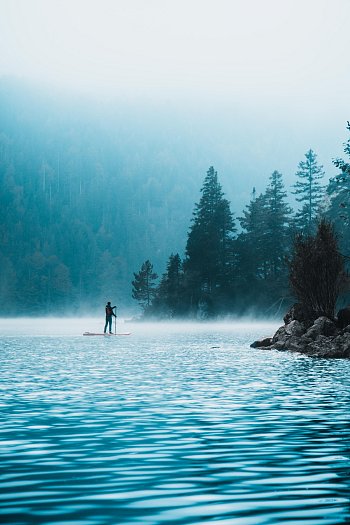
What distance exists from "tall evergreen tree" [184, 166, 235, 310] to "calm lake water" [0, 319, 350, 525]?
98.2m

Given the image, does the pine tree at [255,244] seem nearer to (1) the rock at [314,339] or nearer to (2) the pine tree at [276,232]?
(2) the pine tree at [276,232]

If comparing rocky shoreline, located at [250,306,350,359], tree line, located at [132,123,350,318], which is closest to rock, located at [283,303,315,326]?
rocky shoreline, located at [250,306,350,359]

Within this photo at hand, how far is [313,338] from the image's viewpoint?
4103cm

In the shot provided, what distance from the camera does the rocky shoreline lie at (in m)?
36.6

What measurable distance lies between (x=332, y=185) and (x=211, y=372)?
315 feet

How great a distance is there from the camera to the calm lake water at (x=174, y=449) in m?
8.52

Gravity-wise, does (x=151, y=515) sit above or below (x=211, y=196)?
below

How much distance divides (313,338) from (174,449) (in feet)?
96.9

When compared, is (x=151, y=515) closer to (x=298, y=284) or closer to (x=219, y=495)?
(x=219, y=495)

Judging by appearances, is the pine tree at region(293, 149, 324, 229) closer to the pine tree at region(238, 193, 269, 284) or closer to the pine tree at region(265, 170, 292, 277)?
the pine tree at region(265, 170, 292, 277)

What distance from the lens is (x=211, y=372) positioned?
86.5 ft

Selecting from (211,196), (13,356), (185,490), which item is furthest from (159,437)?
(211,196)

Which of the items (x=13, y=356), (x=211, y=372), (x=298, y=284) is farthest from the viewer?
(x=298, y=284)

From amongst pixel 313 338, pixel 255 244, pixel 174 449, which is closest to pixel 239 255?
pixel 255 244
